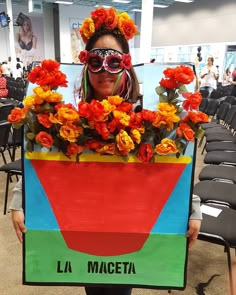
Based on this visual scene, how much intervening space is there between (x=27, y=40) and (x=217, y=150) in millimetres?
15862

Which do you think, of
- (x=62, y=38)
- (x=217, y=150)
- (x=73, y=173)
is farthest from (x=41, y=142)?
(x=62, y=38)

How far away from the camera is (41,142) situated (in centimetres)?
98

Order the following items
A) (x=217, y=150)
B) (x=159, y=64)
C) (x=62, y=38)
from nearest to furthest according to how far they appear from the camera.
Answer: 1. (x=159, y=64)
2. (x=217, y=150)
3. (x=62, y=38)

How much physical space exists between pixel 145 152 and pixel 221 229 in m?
0.98

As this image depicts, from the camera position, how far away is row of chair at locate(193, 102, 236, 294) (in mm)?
1666

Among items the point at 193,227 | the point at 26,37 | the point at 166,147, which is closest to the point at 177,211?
the point at 193,227

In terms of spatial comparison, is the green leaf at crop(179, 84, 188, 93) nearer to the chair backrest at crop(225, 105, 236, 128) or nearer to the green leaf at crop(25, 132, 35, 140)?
the green leaf at crop(25, 132, 35, 140)

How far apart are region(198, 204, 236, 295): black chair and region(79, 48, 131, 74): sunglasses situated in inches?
40.0

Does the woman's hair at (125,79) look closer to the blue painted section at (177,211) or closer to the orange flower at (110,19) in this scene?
the orange flower at (110,19)

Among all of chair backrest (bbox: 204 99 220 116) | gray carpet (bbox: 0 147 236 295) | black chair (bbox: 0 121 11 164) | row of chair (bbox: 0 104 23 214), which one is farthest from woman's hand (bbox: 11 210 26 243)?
chair backrest (bbox: 204 99 220 116)

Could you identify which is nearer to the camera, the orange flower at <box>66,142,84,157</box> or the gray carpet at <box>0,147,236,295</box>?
the orange flower at <box>66,142,84,157</box>

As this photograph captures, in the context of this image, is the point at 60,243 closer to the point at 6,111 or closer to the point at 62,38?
the point at 6,111

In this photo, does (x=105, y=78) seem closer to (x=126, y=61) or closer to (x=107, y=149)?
(x=126, y=61)

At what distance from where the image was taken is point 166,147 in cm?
98
